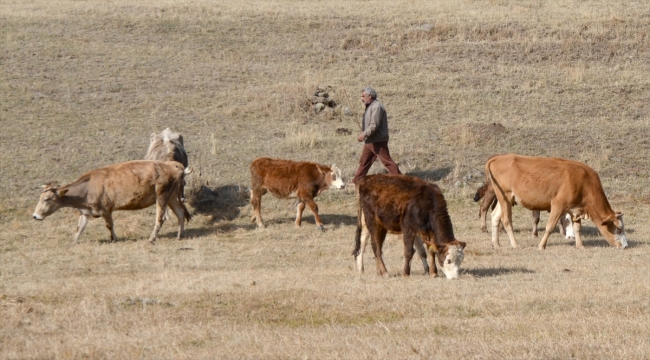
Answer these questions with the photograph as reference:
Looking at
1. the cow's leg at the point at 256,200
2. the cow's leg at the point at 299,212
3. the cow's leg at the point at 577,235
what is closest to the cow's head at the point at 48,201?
the cow's leg at the point at 256,200

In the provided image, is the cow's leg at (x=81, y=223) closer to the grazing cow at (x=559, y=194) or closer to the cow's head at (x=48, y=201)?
the cow's head at (x=48, y=201)

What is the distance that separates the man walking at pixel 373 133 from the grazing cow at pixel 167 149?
386 cm

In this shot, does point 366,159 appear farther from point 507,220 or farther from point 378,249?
point 378,249

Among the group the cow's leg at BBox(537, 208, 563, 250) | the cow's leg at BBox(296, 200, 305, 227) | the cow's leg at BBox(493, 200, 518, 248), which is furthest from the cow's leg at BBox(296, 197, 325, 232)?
the cow's leg at BBox(537, 208, 563, 250)

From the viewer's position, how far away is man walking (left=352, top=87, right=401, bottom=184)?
727 inches

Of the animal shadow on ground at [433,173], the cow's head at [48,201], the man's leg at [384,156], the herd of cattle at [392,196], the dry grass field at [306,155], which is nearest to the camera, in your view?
the dry grass field at [306,155]

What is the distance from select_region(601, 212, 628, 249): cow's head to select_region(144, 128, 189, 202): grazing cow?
8.27 m

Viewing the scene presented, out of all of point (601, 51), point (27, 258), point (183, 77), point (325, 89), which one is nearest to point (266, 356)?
point (27, 258)

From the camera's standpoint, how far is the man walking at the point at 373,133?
1845 centimetres

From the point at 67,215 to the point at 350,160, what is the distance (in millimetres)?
6578

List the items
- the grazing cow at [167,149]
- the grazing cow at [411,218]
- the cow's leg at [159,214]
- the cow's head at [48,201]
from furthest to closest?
the grazing cow at [167,149] → the cow's head at [48,201] → the cow's leg at [159,214] → the grazing cow at [411,218]

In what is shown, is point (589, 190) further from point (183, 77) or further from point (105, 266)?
point (183, 77)

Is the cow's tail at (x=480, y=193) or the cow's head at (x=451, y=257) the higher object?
the cow's head at (x=451, y=257)

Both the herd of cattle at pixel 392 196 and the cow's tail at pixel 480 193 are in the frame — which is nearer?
the herd of cattle at pixel 392 196
